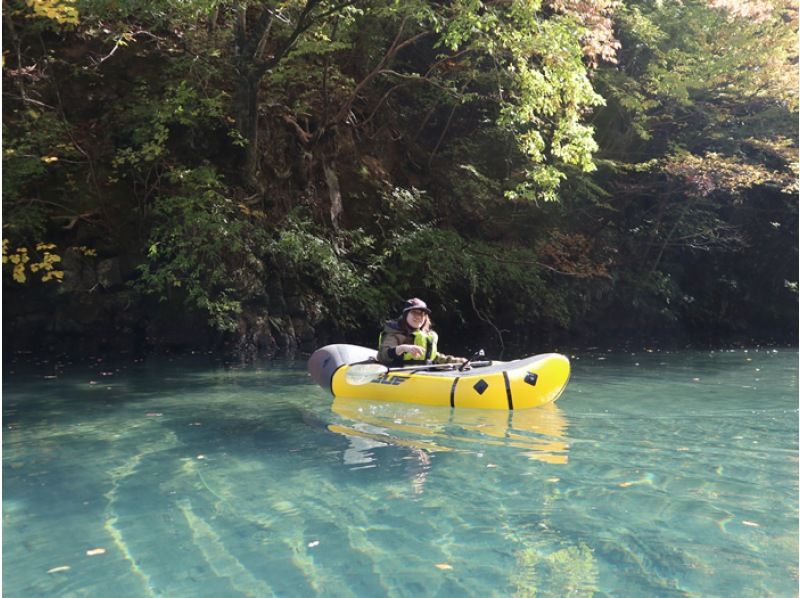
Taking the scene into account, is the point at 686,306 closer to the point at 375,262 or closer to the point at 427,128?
the point at 427,128

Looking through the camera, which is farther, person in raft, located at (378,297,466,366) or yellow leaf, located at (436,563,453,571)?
person in raft, located at (378,297,466,366)

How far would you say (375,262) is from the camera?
46.9 ft

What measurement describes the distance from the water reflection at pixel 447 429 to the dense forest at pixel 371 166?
4831 mm

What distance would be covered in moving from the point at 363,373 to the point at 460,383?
4.32ft

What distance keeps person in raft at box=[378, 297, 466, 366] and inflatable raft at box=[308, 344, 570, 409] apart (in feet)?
0.69

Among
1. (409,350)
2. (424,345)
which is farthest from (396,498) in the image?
(424,345)

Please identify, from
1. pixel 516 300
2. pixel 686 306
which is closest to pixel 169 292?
pixel 516 300

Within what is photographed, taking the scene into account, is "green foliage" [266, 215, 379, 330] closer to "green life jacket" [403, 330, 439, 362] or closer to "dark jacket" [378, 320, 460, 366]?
"dark jacket" [378, 320, 460, 366]

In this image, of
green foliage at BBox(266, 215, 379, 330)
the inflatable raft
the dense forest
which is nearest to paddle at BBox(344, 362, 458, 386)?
the inflatable raft

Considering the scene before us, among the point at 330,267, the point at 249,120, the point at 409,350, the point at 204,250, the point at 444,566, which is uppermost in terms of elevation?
the point at 249,120

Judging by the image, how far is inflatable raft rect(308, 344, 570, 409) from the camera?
762 cm

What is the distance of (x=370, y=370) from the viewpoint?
855 cm

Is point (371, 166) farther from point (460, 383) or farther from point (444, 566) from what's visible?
point (444, 566)

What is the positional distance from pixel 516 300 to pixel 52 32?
10638 mm
